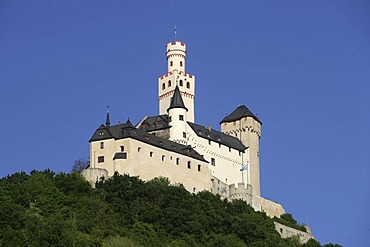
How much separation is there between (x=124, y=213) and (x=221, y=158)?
639 inches

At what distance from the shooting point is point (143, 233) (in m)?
95.6

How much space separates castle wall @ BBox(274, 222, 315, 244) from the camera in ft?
350

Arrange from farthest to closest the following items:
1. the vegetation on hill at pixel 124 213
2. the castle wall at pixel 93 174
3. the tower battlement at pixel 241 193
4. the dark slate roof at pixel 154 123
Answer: the dark slate roof at pixel 154 123
the tower battlement at pixel 241 193
the castle wall at pixel 93 174
the vegetation on hill at pixel 124 213

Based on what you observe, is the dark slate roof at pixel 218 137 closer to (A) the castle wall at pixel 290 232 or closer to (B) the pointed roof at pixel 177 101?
(B) the pointed roof at pixel 177 101

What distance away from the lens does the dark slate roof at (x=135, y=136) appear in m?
101

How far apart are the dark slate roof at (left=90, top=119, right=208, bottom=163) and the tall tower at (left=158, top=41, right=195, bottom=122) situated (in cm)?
741

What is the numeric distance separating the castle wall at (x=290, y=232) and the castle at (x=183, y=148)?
3200mm

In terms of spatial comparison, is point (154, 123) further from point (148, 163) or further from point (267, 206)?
point (267, 206)

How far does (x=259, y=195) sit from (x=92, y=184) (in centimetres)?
1987

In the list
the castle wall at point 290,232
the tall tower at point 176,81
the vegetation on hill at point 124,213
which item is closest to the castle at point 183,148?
the tall tower at point 176,81

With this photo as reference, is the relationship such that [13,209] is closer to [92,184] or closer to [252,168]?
[92,184]

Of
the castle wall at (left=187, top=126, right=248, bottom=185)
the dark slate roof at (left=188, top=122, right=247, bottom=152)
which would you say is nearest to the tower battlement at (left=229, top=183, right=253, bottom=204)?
the castle wall at (left=187, top=126, right=248, bottom=185)

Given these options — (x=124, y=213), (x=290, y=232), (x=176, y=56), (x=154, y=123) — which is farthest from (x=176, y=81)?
(x=124, y=213)

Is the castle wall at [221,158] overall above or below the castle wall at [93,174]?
above
